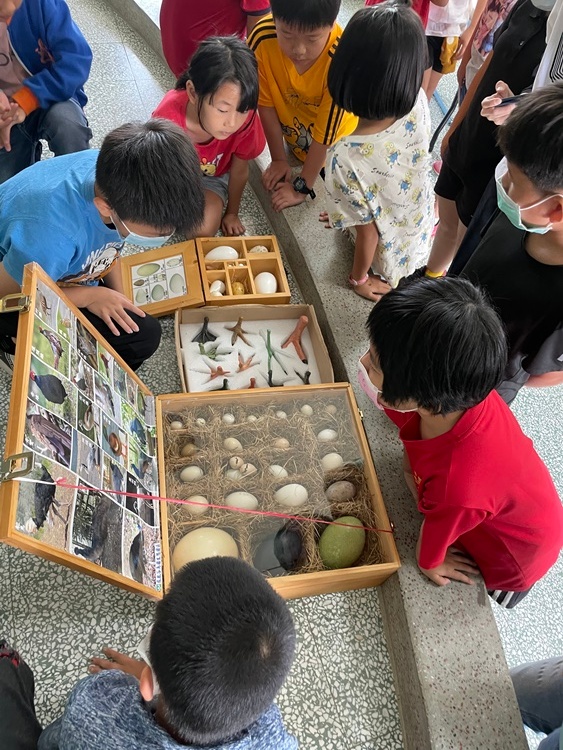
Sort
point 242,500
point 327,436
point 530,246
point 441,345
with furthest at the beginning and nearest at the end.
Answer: point 327,436 → point 242,500 → point 530,246 → point 441,345

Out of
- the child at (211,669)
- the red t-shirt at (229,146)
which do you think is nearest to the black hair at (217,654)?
the child at (211,669)

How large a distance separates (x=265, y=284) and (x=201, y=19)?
103 centimetres

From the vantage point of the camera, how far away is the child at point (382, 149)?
131 centimetres

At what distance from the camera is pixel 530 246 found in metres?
1.11

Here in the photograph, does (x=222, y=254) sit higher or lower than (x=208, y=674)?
lower

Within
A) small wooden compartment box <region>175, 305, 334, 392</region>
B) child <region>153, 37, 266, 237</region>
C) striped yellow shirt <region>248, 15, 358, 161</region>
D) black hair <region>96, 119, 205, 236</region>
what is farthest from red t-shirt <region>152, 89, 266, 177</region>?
black hair <region>96, 119, 205, 236</region>

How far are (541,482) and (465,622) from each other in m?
0.39

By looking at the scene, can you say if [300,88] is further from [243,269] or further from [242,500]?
[242,500]

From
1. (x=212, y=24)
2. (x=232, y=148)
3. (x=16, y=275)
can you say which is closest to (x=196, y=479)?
(x=16, y=275)

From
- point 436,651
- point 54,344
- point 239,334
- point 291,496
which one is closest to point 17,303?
point 54,344

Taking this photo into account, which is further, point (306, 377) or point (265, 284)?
point (265, 284)

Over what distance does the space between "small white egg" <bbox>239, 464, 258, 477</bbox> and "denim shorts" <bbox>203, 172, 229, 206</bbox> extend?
1.09m

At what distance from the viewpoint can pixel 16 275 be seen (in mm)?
1174

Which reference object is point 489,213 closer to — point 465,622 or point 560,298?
point 560,298
